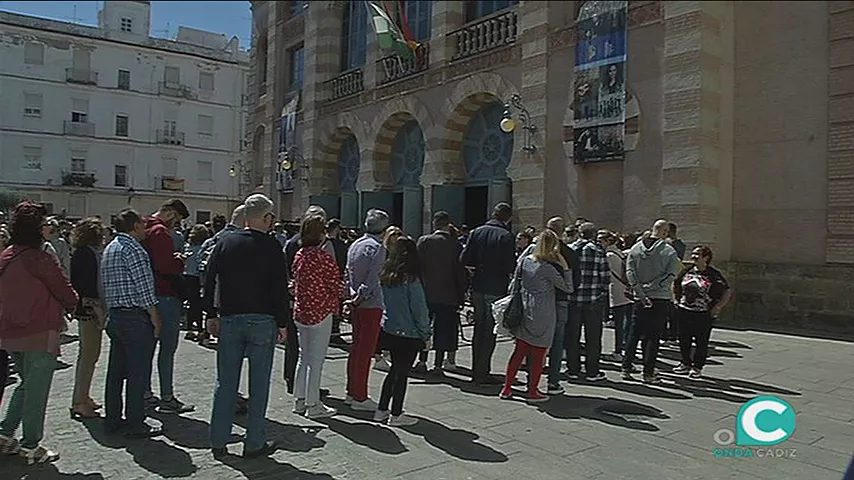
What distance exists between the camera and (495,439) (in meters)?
5.66

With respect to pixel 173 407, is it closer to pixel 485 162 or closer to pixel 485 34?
pixel 485 162

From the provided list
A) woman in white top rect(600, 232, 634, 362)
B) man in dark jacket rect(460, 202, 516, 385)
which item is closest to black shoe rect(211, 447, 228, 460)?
man in dark jacket rect(460, 202, 516, 385)

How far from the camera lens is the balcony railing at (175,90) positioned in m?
11.3

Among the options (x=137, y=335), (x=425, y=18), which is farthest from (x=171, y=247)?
(x=425, y=18)

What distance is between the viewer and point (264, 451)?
5164 millimetres

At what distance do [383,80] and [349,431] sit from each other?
1671cm

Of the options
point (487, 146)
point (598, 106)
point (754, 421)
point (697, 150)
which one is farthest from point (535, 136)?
point (754, 421)

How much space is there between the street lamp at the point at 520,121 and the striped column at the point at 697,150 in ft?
12.6

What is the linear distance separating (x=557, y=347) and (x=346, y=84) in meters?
17.7

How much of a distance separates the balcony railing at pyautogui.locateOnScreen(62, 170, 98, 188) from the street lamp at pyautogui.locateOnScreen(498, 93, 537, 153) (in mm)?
8391

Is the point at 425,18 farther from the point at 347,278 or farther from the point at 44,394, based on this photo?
the point at 44,394

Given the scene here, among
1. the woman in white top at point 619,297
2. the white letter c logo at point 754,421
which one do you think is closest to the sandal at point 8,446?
the white letter c logo at point 754,421

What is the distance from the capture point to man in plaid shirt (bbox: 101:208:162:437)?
546 centimetres

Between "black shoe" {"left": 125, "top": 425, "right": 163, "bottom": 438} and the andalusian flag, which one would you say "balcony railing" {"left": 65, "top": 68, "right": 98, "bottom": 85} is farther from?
the andalusian flag
